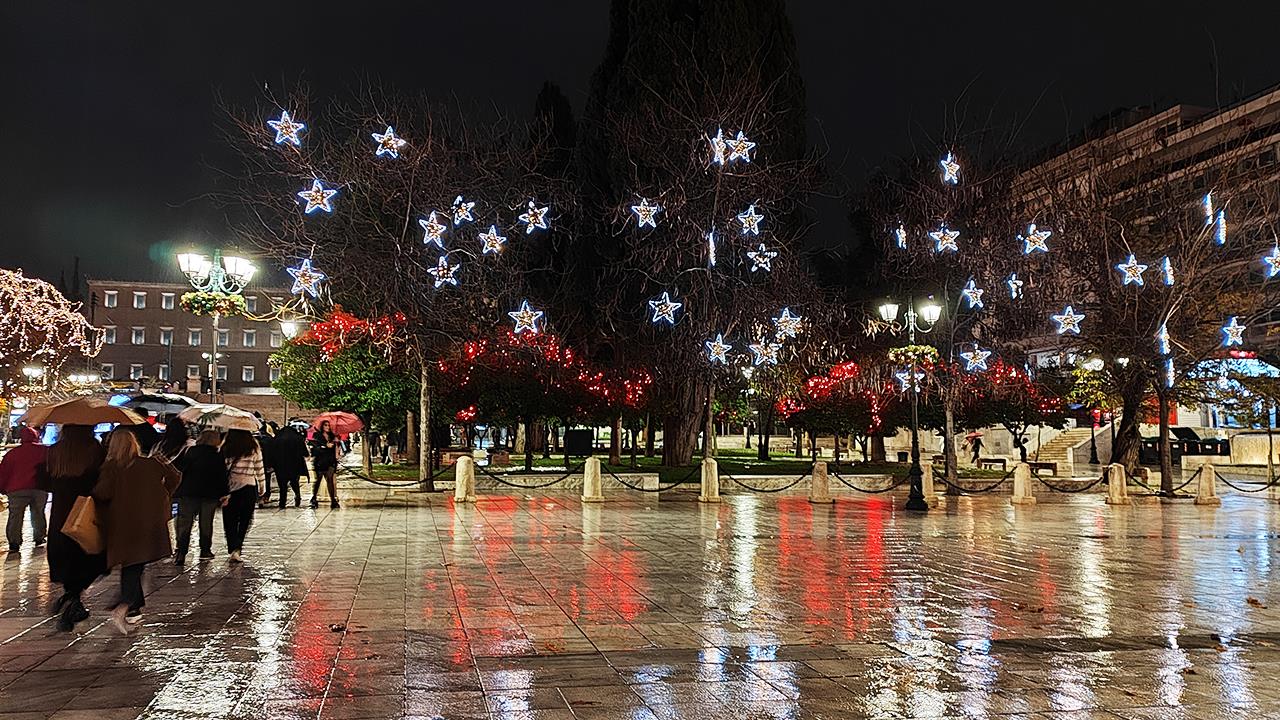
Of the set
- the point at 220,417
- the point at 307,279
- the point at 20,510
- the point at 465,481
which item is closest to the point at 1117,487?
the point at 465,481

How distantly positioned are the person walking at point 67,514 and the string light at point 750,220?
68.7ft

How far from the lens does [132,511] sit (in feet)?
27.2

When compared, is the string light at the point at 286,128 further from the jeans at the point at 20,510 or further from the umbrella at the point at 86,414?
the umbrella at the point at 86,414

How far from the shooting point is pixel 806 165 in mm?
32125

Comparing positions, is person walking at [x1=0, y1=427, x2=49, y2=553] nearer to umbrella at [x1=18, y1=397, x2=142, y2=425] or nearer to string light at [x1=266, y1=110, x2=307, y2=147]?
umbrella at [x1=18, y1=397, x2=142, y2=425]

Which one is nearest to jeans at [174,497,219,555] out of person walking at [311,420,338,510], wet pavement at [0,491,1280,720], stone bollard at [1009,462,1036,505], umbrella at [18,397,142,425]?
wet pavement at [0,491,1280,720]

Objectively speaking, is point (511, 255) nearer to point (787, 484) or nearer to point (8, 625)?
point (787, 484)

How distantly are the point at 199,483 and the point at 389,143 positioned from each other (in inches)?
502

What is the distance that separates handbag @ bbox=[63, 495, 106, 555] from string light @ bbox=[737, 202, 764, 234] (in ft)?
69.3

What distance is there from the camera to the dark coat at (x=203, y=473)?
12.2m

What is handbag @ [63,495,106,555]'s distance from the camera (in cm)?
802

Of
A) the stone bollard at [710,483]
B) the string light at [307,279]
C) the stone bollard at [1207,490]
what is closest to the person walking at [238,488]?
the string light at [307,279]

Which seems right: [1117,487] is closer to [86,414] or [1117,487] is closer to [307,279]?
[307,279]

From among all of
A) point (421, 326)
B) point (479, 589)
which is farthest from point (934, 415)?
point (479, 589)
